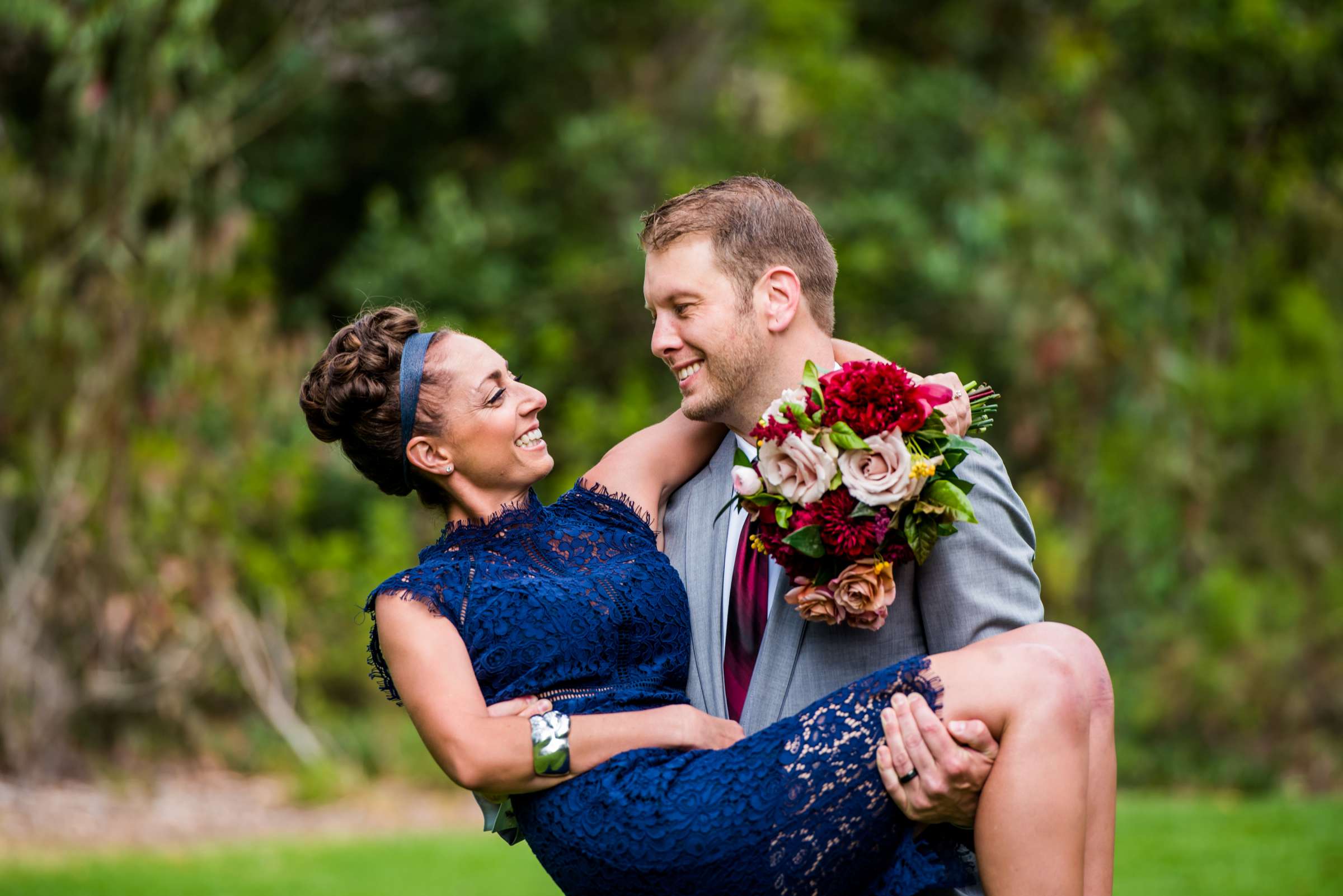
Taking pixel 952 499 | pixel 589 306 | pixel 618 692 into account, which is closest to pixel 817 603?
pixel 952 499

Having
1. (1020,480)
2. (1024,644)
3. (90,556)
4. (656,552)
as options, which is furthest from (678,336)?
(1020,480)

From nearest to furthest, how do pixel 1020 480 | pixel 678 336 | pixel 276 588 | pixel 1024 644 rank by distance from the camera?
pixel 1024 644 → pixel 678 336 → pixel 276 588 → pixel 1020 480

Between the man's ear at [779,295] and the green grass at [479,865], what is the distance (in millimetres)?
4628

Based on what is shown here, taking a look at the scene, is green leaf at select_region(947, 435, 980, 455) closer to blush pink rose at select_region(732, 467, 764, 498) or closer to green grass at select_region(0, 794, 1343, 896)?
blush pink rose at select_region(732, 467, 764, 498)

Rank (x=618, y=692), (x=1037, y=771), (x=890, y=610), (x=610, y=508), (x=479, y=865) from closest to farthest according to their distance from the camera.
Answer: (x=1037, y=771) → (x=890, y=610) → (x=618, y=692) → (x=610, y=508) → (x=479, y=865)

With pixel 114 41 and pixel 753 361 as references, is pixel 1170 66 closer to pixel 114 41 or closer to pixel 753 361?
pixel 114 41

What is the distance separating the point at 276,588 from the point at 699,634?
24.6ft

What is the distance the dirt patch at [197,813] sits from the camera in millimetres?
8695

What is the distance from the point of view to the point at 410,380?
346cm

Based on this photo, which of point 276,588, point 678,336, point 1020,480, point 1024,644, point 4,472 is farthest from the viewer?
point 1020,480

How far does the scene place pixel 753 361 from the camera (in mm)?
3438

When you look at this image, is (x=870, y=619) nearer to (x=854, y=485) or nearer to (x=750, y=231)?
(x=854, y=485)

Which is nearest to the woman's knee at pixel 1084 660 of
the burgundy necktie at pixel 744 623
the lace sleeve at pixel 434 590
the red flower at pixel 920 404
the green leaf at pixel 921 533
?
the green leaf at pixel 921 533

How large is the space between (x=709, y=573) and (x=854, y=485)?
0.70 metres
